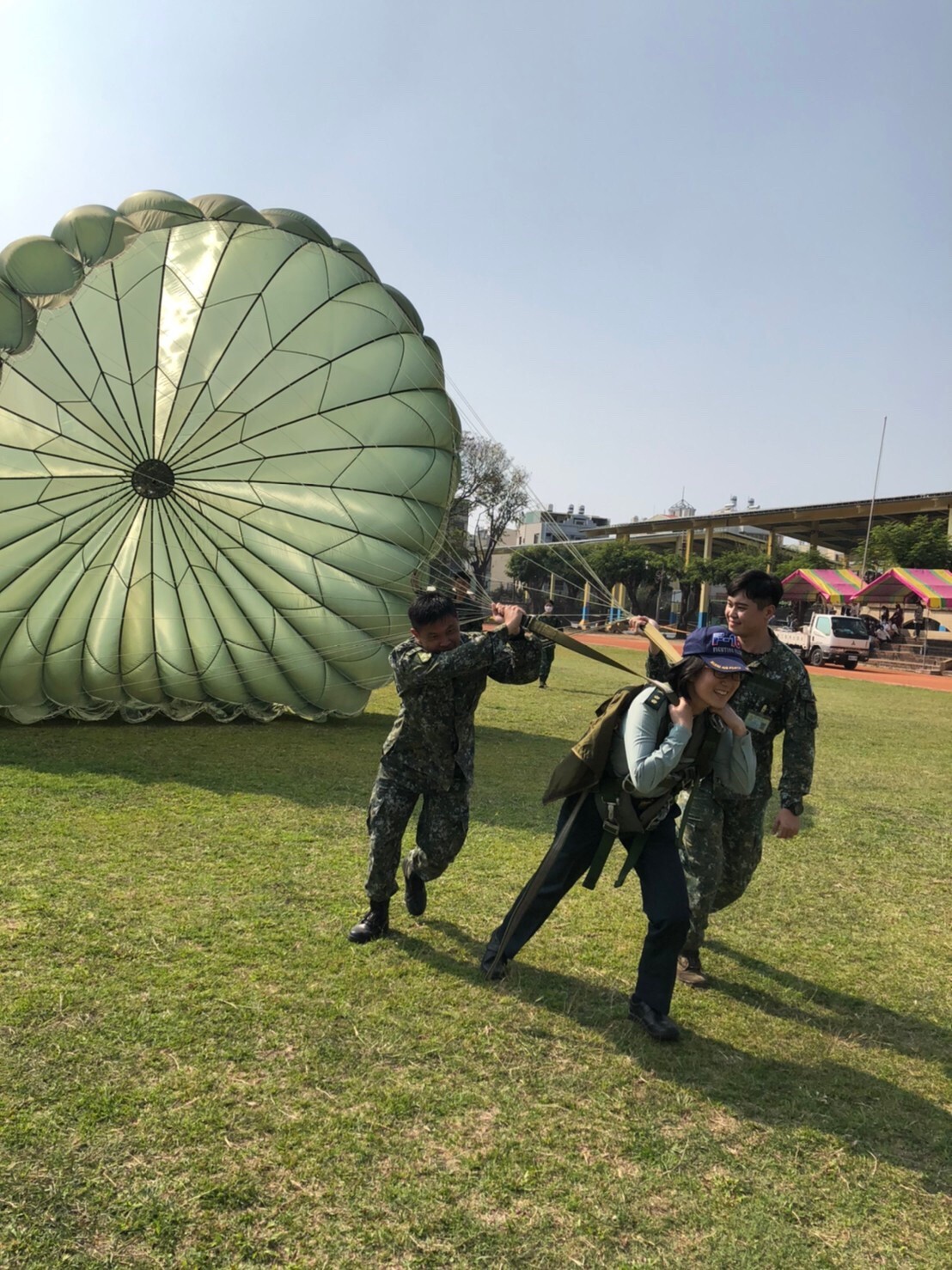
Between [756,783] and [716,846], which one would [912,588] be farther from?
[716,846]

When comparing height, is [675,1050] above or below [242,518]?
below

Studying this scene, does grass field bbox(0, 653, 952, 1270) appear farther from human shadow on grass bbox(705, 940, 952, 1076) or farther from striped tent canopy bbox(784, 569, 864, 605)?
striped tent canopy bbox(784, 569, 864, 605)

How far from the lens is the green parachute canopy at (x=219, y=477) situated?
8008 mm

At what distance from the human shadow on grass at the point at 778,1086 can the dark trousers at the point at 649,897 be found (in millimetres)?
160

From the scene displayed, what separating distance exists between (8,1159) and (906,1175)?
2.55 meters

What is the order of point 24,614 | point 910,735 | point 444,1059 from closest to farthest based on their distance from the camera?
point 444,1059 → point 24,614 → point 910,735

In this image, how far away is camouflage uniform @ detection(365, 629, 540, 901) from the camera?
4.02 meters

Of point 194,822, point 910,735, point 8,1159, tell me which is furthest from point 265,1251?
point 910,735

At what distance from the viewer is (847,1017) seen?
370 centimetres

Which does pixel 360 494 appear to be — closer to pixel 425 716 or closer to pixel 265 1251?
pixel 425 716

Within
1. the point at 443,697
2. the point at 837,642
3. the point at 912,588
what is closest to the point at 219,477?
the point at 443,697

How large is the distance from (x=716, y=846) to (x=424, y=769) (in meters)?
1.31

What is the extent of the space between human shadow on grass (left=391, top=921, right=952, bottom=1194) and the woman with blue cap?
11cm

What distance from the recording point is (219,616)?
864cm
